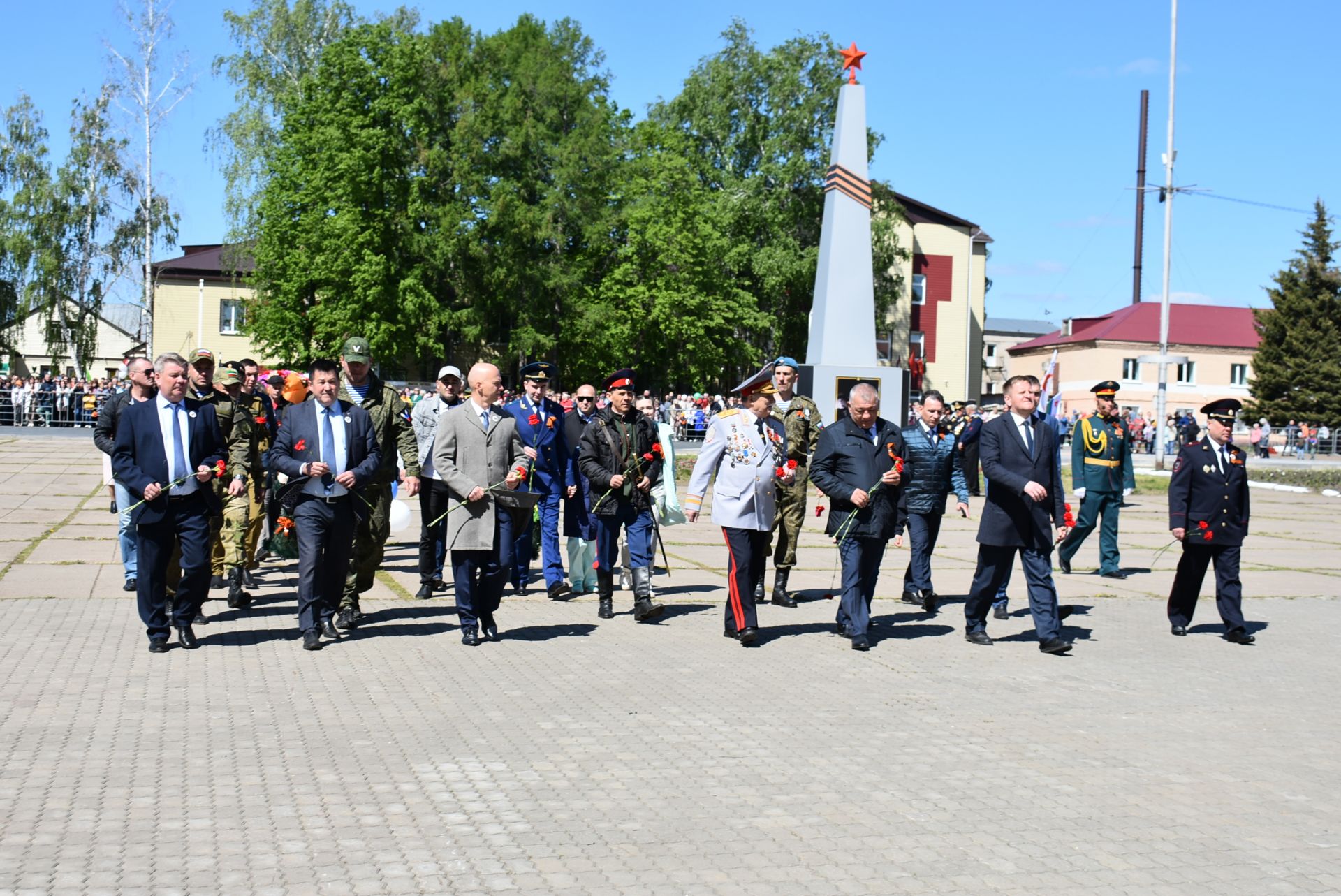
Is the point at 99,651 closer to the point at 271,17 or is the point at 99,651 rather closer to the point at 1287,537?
the point at 1287,537

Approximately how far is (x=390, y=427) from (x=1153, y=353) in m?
71.9

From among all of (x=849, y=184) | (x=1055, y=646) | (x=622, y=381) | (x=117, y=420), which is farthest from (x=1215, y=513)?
(x=849, y=184)

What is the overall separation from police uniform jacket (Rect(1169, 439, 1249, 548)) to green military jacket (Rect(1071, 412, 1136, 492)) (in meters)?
3.75

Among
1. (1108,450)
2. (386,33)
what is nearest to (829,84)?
(386,33)

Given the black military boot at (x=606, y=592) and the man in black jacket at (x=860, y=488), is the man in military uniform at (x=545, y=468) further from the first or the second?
the man in black jacket at (x=860, y=488)

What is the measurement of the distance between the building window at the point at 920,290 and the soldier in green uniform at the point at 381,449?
65.2 metres

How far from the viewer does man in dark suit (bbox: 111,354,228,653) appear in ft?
26.0

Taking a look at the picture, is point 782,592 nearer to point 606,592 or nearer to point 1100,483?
point 606,592

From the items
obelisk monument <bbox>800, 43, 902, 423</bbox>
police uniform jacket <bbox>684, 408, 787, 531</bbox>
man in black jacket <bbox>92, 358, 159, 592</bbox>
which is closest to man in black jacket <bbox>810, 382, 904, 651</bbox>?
police uniform jacket <bbox>684, 408, 787, 531</bbox>

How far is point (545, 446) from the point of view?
11.0 meters

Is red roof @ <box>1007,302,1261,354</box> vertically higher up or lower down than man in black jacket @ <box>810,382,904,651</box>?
higher up

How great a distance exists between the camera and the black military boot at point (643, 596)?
9.52m

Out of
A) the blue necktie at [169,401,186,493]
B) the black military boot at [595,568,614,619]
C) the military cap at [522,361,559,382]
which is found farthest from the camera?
the military cap at [522,361,559,382]

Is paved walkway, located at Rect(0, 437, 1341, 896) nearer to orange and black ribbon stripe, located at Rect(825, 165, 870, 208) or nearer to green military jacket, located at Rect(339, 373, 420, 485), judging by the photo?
green military jacket, located at Rect(339, 373, 420, 485)
